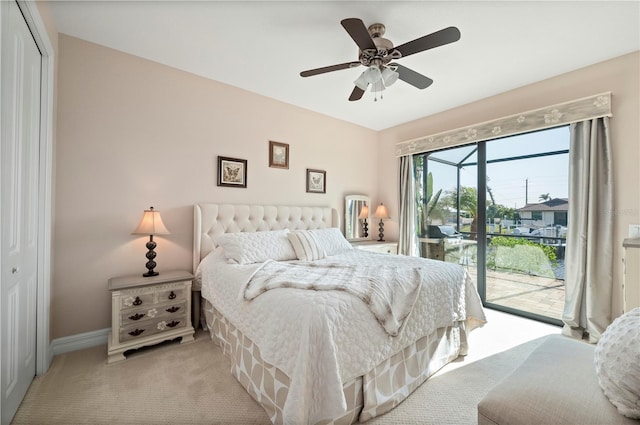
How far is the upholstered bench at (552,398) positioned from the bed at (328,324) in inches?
24.4

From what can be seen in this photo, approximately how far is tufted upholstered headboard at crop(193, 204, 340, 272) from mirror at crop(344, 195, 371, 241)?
0.47 metres

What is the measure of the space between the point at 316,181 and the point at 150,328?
8.76 feet

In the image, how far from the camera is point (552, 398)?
3.28 ft

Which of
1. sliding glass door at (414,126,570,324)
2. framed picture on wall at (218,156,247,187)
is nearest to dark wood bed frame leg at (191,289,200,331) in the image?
framed picture on wall at (218,156,247,187)

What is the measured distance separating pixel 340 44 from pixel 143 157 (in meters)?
2.19

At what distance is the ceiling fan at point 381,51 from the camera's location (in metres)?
1.76

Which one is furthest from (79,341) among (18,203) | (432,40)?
(432,40)

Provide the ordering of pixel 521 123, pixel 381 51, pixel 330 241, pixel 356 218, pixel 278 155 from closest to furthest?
1. pixel 381 51
2. pixel 521 123
3. pixel 330 241
4. pixel 278 155
5. pixel 356 218

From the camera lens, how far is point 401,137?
15.1ft

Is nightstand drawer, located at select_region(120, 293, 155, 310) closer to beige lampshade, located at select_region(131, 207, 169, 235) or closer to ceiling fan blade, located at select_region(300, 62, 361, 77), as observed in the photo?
beige lampshade, located at select_region(131, 207, 169, 235)

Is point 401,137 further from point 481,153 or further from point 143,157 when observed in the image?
point 143,157

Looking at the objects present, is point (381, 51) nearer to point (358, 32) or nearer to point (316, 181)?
point (358, 32)

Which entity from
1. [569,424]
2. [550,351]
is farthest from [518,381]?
[550,351]

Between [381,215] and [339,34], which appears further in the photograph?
[381,215]
